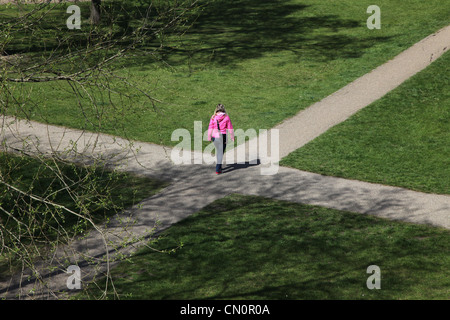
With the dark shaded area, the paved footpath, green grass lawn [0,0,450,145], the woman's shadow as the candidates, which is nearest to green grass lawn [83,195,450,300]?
the paved footpath

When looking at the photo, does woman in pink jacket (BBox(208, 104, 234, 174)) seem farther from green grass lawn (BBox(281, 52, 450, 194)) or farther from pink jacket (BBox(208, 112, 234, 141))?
green grass lawn (BBox(281, 52, 450, 194))

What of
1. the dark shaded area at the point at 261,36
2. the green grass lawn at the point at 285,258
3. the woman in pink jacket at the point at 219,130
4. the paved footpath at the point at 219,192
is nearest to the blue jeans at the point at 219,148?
the woman in pink jacket at the point at 219,130

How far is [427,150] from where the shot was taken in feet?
51.6

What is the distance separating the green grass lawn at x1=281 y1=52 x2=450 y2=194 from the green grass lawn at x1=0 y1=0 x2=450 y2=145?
6.72 ft

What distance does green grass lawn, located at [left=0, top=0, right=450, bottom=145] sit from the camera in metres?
18.2

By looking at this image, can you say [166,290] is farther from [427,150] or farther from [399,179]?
[427,150]

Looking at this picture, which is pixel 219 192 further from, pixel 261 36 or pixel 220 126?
pixel 261 36

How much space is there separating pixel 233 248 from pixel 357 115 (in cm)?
835

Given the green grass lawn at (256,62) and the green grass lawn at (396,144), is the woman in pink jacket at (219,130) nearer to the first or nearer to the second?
the green grass lawn at (396,144)

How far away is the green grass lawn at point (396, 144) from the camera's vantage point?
14.3 meters

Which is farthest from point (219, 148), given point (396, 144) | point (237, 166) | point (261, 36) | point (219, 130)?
point (261, 36)

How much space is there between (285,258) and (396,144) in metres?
6.69

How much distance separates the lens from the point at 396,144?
635 inches
